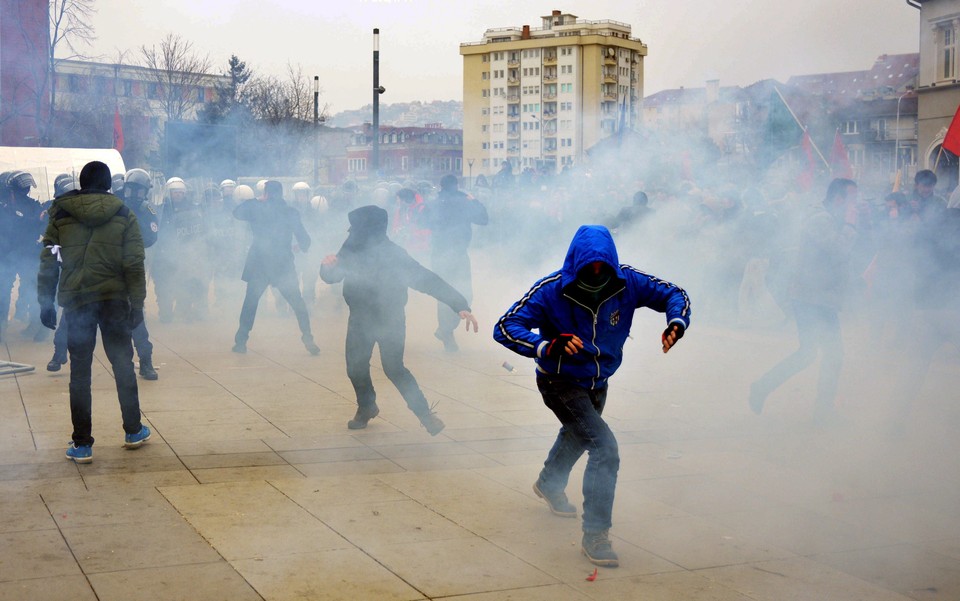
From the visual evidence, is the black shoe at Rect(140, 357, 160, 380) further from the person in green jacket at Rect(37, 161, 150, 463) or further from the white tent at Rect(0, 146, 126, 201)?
the white tent at Rect(0, 146, 126, 201)

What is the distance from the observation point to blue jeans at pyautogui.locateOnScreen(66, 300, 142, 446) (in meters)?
6.21

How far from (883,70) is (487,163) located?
50.9ft

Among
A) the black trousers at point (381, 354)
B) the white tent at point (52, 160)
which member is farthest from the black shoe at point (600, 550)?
the white tent at point (52, 160)

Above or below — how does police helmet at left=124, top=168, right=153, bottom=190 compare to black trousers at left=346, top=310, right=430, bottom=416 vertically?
above

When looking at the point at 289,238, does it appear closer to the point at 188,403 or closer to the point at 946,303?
the point at 188,403

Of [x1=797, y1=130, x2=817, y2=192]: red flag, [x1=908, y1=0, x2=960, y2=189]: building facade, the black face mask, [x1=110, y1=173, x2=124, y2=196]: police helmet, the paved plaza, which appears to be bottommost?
the paved plaza

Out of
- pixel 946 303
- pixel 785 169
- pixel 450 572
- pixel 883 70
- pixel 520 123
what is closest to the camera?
pixel 450 572

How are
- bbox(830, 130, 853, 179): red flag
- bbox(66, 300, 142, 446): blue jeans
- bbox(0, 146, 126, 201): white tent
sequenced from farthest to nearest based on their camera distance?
bbox(0, 146, 126, 201): white tent, bbox(830, 130, 853, 179): red flag, bbox(66, 300, 142, 446): blue jeans

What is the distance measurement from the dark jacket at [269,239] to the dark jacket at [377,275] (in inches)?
148

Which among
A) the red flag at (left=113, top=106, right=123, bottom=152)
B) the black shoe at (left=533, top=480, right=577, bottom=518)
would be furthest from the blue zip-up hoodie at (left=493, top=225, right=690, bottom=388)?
the red flag at (left=113, top=106, right=123, bottom=152)

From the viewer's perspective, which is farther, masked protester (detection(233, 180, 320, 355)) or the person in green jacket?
masked protester (detection(233, 180, 320, 355))

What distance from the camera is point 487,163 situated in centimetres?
2208

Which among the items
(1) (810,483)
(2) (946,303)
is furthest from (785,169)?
(1) (810,483)

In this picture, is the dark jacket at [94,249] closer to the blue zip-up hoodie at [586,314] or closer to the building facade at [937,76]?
the blue zip-up hoodie at [586,314]
